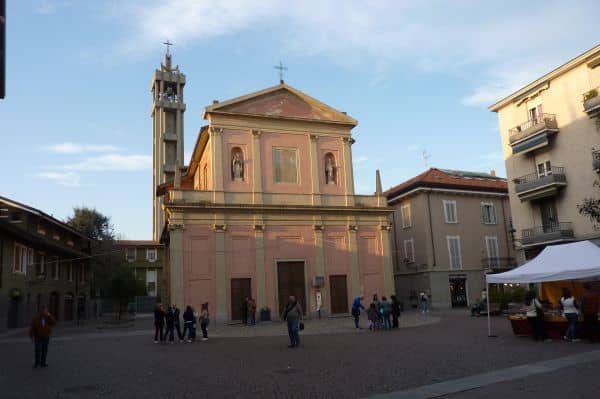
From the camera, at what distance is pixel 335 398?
7.64m

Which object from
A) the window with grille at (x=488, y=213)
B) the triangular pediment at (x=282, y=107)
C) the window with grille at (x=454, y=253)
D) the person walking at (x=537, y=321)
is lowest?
the person walking at (x=537, y=321)

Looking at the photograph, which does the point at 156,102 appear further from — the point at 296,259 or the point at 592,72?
the point at 592,72

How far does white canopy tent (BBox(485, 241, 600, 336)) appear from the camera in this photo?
13992mm

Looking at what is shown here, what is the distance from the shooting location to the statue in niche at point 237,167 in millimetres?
29875

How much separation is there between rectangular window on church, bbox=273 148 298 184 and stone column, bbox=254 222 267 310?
342 centimetres

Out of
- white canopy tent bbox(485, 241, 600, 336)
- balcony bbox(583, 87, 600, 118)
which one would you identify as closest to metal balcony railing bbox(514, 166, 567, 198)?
balcony bbox(583, 87, 600, 118)

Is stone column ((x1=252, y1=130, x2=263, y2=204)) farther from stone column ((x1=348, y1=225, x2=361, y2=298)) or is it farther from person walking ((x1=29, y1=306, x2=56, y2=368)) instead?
person walking ((x1=29, y1=306, x2=56, y2=368))

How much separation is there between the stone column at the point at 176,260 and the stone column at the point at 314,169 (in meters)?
8.21

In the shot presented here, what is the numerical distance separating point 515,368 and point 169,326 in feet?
40.4

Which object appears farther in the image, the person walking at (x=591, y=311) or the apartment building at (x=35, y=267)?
the apartment building at (x=35, y=267)

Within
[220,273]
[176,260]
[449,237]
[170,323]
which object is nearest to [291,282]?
[220,273]

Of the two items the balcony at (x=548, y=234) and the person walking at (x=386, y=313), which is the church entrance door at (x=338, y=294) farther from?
the balcony at (x=548, y=234)

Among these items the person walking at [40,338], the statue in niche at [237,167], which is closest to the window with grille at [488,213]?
the statue in niche at [237,167]

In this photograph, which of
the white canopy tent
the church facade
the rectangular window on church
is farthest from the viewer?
the rectangular window on church
